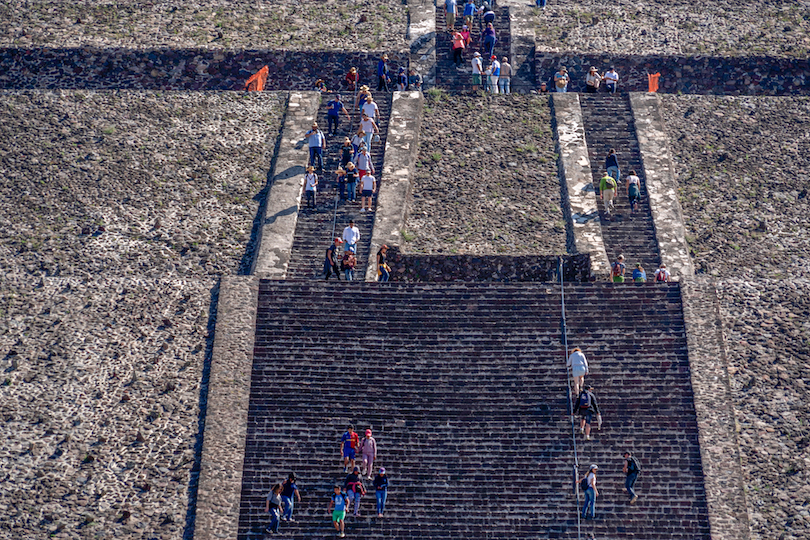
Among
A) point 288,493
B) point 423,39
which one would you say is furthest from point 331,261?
point 423,39

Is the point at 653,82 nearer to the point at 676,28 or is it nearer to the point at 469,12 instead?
the point at 676,28

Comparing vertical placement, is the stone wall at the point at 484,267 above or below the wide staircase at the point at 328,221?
below

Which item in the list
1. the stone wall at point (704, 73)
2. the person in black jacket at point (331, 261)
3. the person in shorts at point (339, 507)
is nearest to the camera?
the person in shorts at point (339, 507)

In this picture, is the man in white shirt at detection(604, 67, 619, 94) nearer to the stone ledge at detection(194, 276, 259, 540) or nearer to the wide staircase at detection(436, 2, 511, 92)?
the wide staircase at detection(436, 2, 511, 92)

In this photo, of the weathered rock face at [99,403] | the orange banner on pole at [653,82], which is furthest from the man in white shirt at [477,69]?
the weathered rock face at [99,403]

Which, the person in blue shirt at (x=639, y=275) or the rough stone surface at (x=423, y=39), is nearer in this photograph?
the person in blue shirt at (x=639, y=275)

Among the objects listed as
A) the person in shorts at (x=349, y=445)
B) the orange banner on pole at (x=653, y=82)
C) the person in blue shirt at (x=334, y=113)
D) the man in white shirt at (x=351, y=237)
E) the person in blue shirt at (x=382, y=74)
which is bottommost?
the person in shorts at (x=349, y=445)

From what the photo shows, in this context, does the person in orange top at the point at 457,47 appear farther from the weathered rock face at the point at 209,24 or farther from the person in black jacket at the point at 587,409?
the person in black jacket at the point at 587,409
